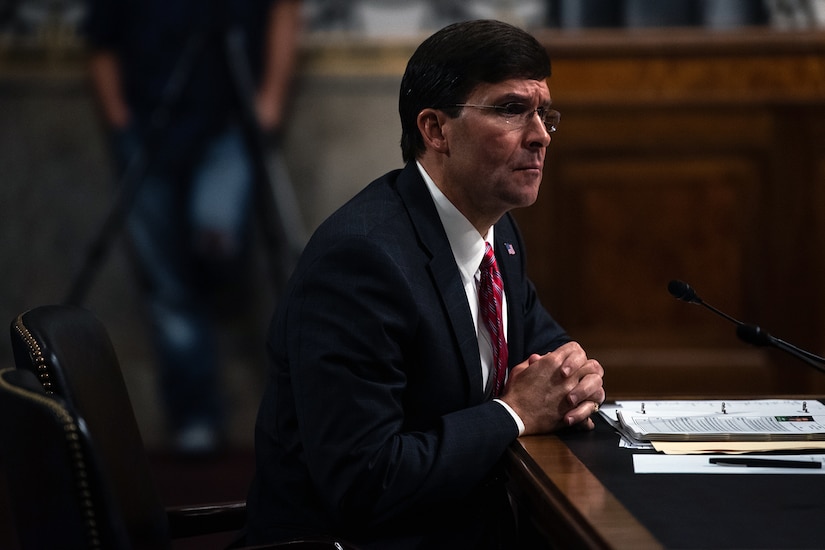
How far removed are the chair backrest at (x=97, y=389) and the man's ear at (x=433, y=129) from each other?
72 cm

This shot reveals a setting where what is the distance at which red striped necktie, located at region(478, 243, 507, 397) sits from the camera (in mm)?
1961

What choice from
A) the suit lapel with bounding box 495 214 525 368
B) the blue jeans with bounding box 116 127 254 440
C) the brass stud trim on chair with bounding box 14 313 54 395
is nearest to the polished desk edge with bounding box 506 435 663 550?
the suit lapel with bounding box 495 214 525 368

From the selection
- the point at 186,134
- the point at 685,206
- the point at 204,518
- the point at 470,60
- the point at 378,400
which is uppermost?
the point at 470,60

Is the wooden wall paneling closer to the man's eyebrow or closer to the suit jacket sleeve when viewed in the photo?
the man's eyebrow

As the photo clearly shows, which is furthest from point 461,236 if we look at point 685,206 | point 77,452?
point 685,206

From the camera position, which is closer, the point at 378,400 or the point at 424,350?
the point at 378,400

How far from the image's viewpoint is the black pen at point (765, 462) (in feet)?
5.16

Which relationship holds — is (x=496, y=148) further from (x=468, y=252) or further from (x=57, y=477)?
(x=57, y=477)

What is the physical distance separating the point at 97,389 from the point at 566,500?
2.52ft

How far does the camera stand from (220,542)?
3.57 m

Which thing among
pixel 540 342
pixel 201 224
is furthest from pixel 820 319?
pixel 201 224

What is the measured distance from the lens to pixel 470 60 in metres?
1.94

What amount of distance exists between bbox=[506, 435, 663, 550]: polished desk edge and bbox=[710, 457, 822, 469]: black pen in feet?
0.72

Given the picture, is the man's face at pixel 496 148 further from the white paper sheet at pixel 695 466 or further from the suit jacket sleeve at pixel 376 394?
the white paper sheet at pixel 695 466
